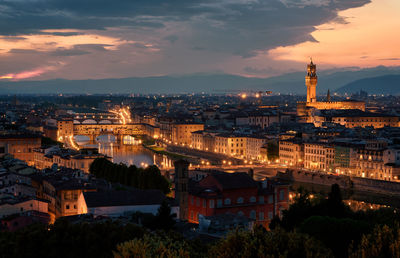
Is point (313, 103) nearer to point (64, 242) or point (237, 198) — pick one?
point (237, 198)

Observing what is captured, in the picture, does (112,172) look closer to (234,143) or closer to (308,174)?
(308,174)

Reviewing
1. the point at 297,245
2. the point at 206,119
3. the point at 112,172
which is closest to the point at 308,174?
the point at 112,172

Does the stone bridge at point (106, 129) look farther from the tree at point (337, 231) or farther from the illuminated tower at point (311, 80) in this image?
the tree at point (337, 231)

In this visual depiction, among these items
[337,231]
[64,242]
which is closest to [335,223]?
[337,231]

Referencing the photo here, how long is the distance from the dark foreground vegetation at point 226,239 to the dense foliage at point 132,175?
4779mm

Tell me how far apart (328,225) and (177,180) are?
14.3 ft

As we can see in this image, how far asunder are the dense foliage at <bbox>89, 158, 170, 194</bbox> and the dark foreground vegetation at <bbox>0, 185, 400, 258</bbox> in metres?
4.78

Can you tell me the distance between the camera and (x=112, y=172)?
65.4 feet

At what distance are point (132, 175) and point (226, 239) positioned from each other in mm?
13260

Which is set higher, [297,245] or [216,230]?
[297,245]

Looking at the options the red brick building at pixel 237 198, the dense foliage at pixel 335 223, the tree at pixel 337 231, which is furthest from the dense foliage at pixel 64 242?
the red brick building at pixel 237 198

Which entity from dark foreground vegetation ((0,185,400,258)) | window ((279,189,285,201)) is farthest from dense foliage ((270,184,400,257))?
window ((279,189,285,201))

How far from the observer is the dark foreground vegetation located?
19.3 feet

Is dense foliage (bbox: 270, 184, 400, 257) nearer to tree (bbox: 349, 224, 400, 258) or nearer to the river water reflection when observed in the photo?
tree (bbox: 349, 224, 400, 258)
